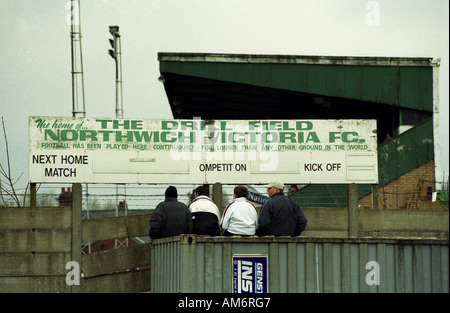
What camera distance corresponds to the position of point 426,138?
2708 cm

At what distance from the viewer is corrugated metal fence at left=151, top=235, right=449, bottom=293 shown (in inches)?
466

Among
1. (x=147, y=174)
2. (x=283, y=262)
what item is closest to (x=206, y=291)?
(x=283, y=262)

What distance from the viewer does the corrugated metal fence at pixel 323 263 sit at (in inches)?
466

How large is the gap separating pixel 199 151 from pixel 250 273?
6.46 m

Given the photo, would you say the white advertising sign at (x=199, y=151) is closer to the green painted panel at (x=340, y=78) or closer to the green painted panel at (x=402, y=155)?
the green painted panel at (x=402, y=155)

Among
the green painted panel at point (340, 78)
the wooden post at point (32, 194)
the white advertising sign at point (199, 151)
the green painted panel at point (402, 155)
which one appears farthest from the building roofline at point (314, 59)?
the wooden post at point (32, 194)

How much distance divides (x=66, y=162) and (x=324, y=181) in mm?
6120

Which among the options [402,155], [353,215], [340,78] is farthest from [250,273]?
[340,78]

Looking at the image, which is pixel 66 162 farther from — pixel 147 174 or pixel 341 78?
pixel 341 78

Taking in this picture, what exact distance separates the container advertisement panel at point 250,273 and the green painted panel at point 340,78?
629 inches

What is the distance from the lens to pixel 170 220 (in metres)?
14.6

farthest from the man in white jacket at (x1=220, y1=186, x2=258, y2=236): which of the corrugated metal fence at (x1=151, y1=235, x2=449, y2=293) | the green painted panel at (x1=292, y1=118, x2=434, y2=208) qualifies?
the green painted panel at (x1=292, y1=118, x2=434, y2=208)

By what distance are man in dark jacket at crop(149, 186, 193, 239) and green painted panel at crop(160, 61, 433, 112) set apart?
13.1 metres
